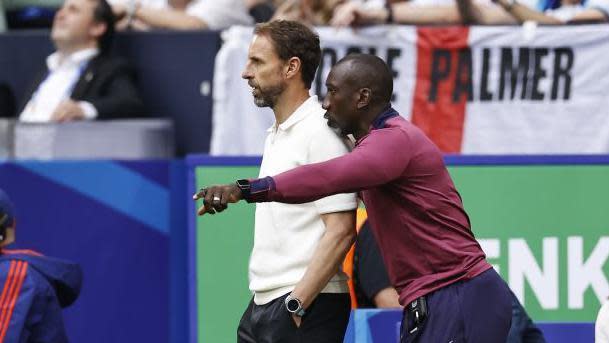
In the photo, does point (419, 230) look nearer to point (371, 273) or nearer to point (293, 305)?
point (293, 305)

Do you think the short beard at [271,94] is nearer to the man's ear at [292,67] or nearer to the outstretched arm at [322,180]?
the man's ear at [292,67]

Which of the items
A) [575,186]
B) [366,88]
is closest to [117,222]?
[575,186]

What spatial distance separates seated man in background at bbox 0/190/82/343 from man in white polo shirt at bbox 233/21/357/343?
1347 mm

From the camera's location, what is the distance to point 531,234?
23.6 feet

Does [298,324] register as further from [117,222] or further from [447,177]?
[117,222]

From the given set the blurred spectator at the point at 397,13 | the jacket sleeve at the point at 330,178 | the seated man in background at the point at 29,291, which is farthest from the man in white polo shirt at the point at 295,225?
the blurred spectator at the point at 397,13

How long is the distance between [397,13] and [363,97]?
3729mm

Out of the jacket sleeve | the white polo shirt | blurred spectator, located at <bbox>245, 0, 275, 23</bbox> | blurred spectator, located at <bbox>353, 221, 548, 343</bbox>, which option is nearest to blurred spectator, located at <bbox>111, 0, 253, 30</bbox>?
blurred spectator, located at <bbox>245, 0, 275, 23</bbox>

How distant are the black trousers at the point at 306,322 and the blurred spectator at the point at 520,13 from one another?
3.65 meters

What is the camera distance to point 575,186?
7234mm

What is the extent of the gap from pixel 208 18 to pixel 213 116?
0.96 metres

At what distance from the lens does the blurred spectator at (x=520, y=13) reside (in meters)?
8.34

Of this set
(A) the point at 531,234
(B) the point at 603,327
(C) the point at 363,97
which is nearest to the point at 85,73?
(A) the point at 531,234

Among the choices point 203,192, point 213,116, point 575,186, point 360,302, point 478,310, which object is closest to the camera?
point 203,192
